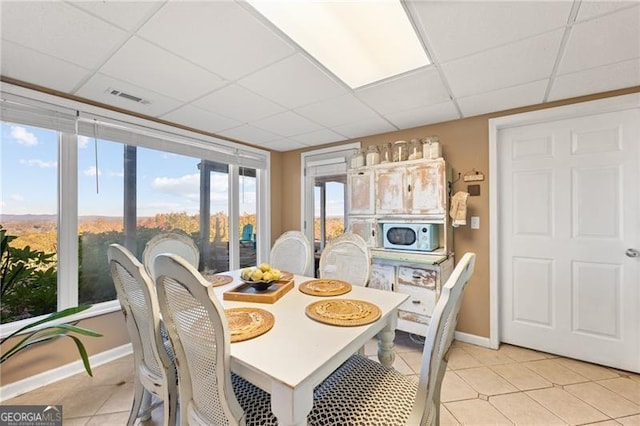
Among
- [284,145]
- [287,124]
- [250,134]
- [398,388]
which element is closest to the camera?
[398,388]

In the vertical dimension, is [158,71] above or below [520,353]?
above

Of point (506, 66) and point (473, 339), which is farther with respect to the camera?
point (473, 339)

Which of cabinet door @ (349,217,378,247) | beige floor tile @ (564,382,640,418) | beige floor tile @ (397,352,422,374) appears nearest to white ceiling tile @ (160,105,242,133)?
cabinet door @ (349,217,378,247)

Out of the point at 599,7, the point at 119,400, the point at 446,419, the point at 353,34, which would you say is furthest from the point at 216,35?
the point at 446,419

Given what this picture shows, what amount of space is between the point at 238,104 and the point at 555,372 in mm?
3552

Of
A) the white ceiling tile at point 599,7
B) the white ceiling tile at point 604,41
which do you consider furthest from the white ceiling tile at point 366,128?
the white ceiling tile at point 599,7

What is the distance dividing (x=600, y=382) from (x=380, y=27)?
10.0 ft

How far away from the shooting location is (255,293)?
5.45ft

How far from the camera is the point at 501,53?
1.66 metres

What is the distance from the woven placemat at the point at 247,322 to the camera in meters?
1.15

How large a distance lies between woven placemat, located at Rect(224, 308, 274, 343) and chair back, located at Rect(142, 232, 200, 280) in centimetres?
108

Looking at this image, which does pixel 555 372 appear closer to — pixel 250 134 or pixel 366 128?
pixel 366 128

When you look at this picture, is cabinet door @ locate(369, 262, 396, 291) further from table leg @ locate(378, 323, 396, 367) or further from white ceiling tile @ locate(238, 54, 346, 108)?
white ceiling tile @ locate(238, 54, 346, 108)

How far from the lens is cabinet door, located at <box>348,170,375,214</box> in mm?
2980
